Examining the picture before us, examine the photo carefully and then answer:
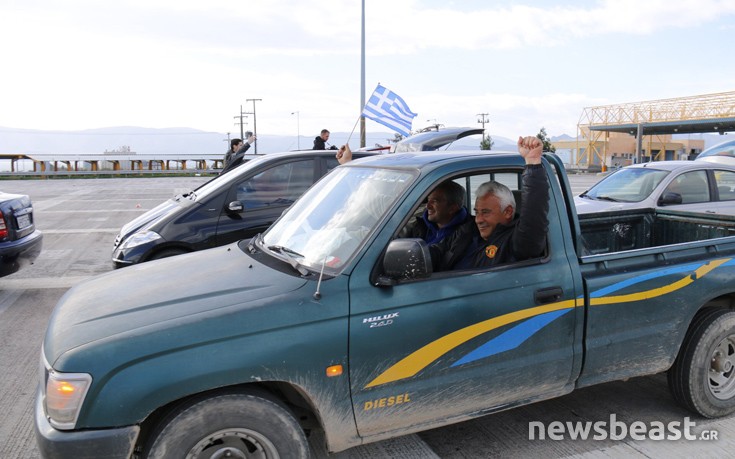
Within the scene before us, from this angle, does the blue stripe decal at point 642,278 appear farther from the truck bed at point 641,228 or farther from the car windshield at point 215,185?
the car windshield at point 215,185

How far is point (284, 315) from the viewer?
2646 mm

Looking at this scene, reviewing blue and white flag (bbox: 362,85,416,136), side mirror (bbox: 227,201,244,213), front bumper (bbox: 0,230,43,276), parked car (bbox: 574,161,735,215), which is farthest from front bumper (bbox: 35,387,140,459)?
blue and white flag (bbox: 362,85,416,136)

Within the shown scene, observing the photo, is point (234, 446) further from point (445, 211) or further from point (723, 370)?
point (723, 370)

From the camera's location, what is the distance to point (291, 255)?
3.21 meters

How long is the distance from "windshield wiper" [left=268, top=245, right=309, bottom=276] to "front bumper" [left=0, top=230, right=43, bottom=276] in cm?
453

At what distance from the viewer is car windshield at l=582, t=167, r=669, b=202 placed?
29.0ft

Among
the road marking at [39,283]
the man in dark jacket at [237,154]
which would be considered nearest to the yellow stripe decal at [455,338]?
the road marking at [39,283]

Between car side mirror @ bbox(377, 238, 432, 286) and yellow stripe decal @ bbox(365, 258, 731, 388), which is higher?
car side mirror @ bbox(377, 238, 432, 286)

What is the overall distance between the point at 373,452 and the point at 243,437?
115 centimetres

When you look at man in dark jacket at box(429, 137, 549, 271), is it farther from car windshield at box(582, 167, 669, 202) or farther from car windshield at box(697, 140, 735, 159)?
car windshield at box(697, 140, 735, 159)

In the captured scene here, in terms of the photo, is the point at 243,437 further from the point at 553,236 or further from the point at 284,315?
the point at 553,236

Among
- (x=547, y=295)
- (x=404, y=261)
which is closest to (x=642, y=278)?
(x=547, y=295)

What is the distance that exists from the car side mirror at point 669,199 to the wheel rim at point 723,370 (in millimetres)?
→ 4916

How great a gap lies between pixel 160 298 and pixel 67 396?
0.62 metres
